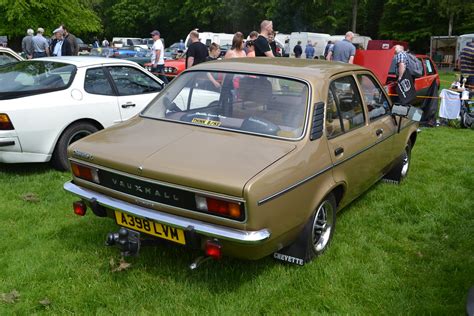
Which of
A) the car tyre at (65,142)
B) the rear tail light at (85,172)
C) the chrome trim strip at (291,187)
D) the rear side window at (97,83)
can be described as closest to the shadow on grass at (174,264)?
the rear tail light at (85,172)

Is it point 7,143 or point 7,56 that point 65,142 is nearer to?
point 7,143

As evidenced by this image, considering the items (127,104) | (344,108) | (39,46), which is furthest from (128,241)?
(39,46)

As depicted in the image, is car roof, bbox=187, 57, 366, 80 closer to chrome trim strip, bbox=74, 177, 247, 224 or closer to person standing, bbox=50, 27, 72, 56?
chrome trim strip, bbox=74, 177, 247, 224

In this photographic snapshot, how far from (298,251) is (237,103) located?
4.12 feet

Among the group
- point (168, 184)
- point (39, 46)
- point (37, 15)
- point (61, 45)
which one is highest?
point (37, 15)

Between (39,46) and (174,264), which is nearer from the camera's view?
(174,264)

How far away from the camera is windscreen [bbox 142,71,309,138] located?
11.7 ft

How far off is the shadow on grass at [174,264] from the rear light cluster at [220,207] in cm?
51

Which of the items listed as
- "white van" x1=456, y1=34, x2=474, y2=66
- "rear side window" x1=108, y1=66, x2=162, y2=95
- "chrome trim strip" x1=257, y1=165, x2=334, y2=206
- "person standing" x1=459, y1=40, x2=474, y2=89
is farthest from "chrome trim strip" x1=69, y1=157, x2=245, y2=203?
"white van" x1=456, y1=34, x2=474, y2=66

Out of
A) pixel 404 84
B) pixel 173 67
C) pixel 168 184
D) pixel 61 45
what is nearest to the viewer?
pixel 168 184

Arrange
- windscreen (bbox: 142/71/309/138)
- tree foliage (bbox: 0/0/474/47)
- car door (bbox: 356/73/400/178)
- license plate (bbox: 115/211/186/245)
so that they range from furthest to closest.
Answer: tree foliage (bbox: 0/0/474/47) < car door (bbox: 356/73/400/178) < windscreen (bbox: 142/71/309/138) < license plate (bbox: 115/211/186/245)

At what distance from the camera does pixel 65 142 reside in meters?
5.68

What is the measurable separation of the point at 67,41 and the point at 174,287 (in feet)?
32.6

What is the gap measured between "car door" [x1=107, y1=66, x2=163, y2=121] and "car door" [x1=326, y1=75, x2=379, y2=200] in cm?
309
